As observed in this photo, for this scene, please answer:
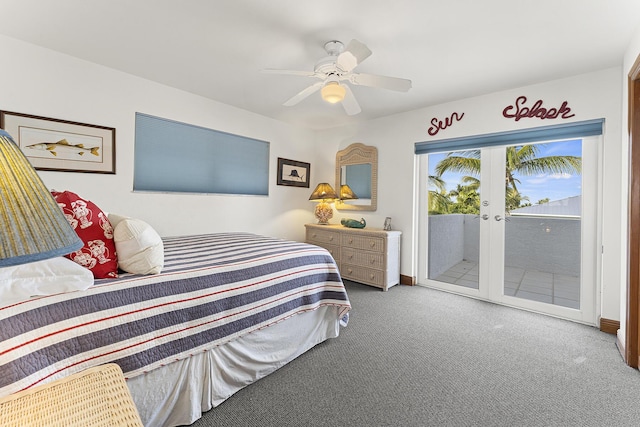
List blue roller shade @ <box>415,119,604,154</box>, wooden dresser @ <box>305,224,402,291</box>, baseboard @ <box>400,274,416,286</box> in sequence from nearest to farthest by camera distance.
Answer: blue roller shade @ <box>415,119,604,154</box> → wooden dresser @ <box>305,224,402,291</box> → baseboard @ <box>400,274,416,286</box>

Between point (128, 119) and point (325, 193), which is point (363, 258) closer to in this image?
point (325, 193)

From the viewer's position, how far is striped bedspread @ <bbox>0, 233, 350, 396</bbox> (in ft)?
3.35

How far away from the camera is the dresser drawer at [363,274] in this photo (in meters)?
3.61

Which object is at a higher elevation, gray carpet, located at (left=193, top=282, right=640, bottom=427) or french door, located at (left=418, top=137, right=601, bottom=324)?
french door, located at (left=418, top=137, right=601, bottom=324)

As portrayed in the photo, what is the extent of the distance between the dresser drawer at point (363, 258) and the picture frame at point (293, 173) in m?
1.38

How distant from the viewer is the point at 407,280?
12.6 ft

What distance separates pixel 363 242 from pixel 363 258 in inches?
8.5

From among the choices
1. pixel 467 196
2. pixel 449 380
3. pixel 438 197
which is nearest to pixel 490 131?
pixel 467 196

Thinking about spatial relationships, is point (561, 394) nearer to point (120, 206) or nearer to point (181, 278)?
point (181, 278)

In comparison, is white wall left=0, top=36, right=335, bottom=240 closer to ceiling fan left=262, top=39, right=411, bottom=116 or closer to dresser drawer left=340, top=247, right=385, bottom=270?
dresser drawer left=340, top=247, right=385, bottom=270

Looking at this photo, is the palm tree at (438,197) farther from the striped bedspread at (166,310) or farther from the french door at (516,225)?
the striped bedspread at (166,310)

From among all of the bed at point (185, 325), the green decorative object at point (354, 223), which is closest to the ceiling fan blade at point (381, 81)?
the bed at point (185, 325)

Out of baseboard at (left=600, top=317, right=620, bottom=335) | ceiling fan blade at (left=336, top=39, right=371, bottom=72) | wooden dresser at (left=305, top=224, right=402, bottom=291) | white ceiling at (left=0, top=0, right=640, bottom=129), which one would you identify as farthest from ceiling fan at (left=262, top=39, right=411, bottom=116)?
baseboard at (left=600, top=317, right=620, bottom=335)

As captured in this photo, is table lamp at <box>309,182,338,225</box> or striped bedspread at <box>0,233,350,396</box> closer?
striped bedspread at <box>0,233,350,396</box>
